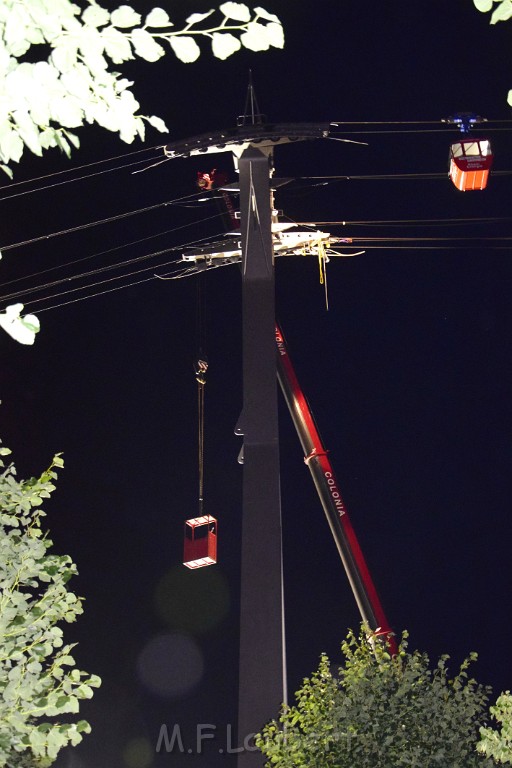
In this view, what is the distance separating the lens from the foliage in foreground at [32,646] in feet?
23.8

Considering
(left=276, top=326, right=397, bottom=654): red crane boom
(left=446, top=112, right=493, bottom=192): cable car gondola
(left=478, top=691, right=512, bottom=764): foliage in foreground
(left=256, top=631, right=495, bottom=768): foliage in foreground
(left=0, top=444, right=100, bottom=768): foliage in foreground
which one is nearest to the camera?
(left=0, top=444, right=100, bottom=768): foliage in foreground

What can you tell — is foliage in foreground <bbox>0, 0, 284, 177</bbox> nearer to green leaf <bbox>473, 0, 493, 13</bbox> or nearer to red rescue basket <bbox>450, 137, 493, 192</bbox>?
green leaf <bbox>473, 0, 493, 13</bbox>

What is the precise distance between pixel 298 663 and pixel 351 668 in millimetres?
27877

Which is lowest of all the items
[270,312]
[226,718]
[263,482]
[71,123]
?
[71,123]

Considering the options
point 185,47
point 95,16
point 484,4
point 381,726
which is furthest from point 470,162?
point 95,16

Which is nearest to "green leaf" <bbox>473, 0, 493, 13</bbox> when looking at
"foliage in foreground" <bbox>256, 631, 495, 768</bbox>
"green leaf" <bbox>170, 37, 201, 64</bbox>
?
"green leaf" <bbox>170, 37, 201, 64</bbox>

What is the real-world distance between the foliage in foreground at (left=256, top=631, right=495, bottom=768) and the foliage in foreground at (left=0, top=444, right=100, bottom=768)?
837 centimetres

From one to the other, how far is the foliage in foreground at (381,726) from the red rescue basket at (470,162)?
33.7 ft

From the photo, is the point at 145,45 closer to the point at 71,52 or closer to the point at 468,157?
the point at 71,52

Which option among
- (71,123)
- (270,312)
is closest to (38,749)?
(71,123)

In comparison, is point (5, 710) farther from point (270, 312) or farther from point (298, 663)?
point (298, 663)

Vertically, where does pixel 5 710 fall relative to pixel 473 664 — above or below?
below

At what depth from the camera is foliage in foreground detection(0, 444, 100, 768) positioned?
23.8 feet

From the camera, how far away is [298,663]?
45.0 m
